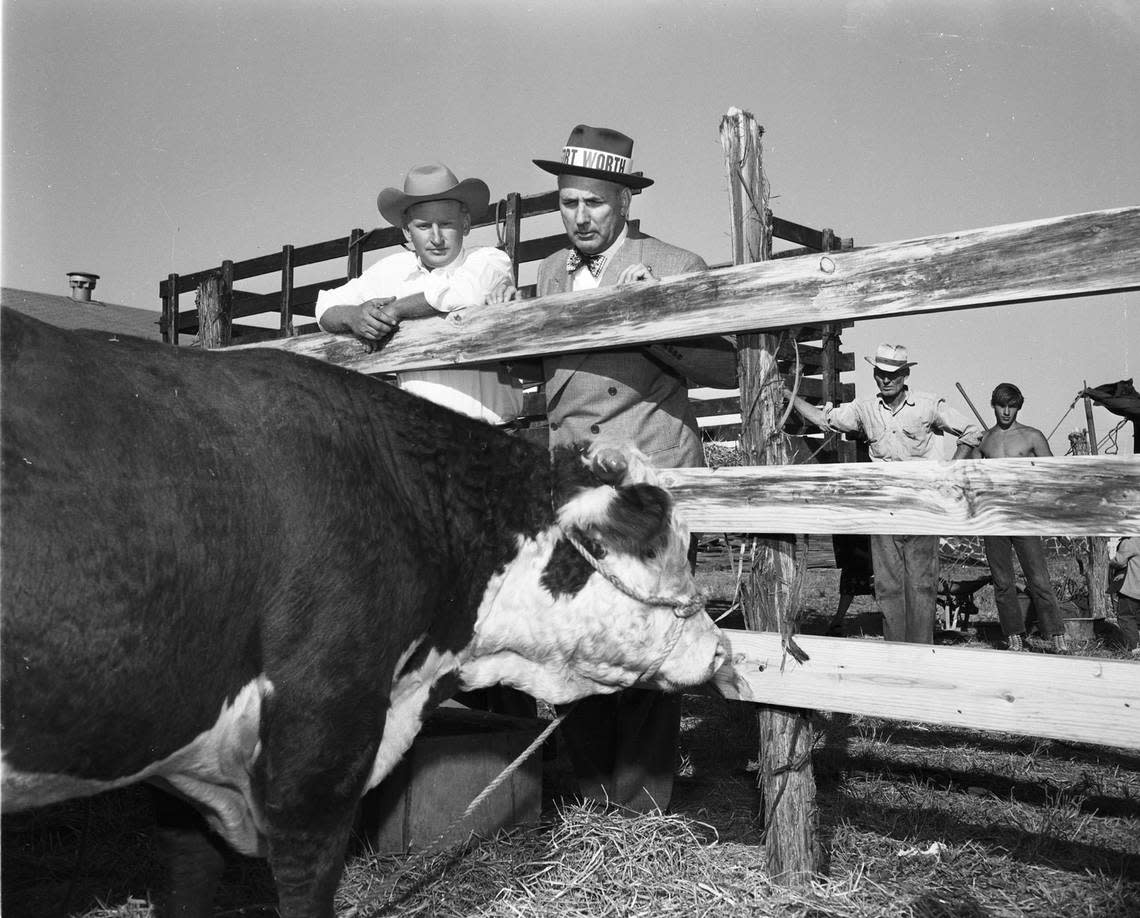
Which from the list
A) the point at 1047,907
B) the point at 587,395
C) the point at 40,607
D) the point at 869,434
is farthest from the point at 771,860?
the point at 869,434

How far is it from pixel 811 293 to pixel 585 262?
1077mm

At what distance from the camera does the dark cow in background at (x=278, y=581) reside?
2.10 m

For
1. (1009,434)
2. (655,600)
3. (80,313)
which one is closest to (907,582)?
(1009,434)

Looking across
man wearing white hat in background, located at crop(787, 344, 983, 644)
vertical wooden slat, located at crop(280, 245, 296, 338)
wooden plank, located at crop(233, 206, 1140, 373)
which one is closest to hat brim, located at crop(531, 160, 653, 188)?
wooden plank, located at crop(233, 206, 1140, 373)

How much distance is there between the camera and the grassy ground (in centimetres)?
326

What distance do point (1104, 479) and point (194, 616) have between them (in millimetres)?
2282

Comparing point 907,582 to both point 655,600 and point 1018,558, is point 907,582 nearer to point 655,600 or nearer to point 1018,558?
point 1018,558

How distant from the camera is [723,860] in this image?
3.57 meters

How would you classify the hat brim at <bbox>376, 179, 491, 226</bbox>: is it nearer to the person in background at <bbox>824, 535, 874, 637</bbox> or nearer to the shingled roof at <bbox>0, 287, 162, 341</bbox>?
the person in background at <bbox>824, 535, 874, 637</bbox>

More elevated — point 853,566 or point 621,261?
point 621,261

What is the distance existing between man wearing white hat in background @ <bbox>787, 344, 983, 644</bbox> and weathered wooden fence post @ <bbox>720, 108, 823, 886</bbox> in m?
4.62

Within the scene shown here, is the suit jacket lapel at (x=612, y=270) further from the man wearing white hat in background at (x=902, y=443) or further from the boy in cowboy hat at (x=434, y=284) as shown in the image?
the man wearing white hat in background at (x=902, y=443)

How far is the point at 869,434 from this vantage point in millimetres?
8734

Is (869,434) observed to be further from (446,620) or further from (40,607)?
(40,607)
